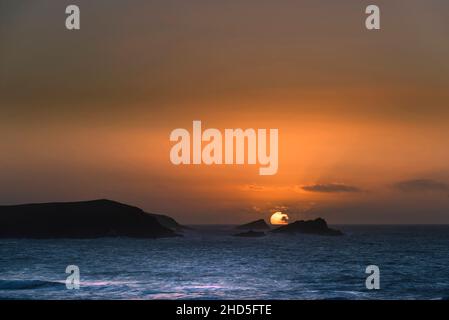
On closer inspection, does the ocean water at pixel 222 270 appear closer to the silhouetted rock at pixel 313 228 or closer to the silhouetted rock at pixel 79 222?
the silhouetted rock at pixel 79 222

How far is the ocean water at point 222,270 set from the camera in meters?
51.8

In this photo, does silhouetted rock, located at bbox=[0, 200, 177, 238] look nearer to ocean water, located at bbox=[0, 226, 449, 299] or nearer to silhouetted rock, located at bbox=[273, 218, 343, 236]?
ocean water, located at bbox=[0, 226, 449, 299]

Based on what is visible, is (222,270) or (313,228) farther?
(313,228)

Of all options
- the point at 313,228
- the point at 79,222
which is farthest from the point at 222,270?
the point at 313,228

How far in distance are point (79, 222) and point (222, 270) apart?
2950 inches

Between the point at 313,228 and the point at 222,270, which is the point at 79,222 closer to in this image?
the point at 313,228

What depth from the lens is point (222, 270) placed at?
82375mm

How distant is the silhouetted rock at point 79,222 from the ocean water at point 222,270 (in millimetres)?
13364

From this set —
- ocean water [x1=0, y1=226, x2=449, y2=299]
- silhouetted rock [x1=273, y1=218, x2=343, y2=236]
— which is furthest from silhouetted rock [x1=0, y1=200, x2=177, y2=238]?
silhouetted rock [x1=273, y1=218, x2=343, y2=236]

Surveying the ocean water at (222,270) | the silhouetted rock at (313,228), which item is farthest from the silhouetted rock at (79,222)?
the silhouetted rock at (313,228)

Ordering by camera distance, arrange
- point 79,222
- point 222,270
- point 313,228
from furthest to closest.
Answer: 1. point 313,228
2. point 79,222
3. point 222,270

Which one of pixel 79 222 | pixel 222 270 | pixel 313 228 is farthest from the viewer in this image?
pixel 313 228

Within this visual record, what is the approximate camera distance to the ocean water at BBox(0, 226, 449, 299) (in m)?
51.8
